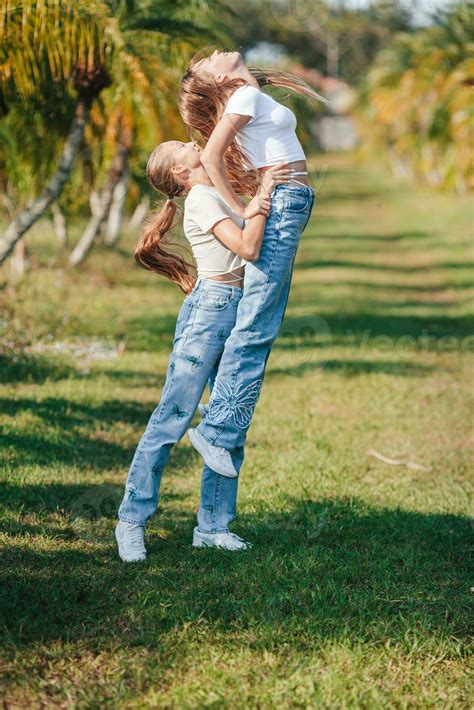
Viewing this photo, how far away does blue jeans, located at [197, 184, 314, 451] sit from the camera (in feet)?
11.0

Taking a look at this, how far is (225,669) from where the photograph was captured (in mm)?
2854

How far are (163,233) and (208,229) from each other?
426 mm

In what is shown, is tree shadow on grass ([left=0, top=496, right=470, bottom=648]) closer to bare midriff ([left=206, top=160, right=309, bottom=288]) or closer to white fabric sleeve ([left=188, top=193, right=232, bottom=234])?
bare midriff ([left=206, top=160, right=309, bottom=288])

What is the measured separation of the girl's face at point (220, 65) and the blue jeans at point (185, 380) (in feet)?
2.56

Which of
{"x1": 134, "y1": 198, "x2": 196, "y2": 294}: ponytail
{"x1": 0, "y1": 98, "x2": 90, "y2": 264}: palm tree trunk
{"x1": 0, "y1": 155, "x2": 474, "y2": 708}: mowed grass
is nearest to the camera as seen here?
{"x1": 0, "y1": 155, "x2": 474, "y2": 708}: mowed grass

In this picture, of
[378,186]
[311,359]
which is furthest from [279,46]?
[311,359]

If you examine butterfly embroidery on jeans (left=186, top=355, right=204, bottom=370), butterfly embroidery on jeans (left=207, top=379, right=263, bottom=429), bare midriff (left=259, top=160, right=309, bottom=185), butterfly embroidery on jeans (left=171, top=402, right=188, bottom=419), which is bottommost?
butterfly embroidery on jeans (left=171, top=402, right=188, bottom=419)

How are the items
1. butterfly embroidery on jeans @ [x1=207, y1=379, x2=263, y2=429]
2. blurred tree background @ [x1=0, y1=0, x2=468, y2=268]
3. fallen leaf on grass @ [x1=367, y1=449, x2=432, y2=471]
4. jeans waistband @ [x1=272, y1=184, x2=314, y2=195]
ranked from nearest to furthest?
jeans waistband @ [x1=272, y1=184, x2=314, y2=195]
butterfly embroidery on jeans @ [x1=207, y1=379, x2=263, y2=429]
fallen leaf on grass @ [x1=367, y1=449, x2=432, y2=471]
blurred tree background @ [x1=0, y1=0, x2=468, y2=268]

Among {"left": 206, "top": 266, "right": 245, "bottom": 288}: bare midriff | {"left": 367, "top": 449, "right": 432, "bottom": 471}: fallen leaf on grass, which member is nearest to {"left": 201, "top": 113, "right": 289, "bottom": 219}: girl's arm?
{"left": 206, "top": 266, "right": 245, "bottom": 288}: bare midriff

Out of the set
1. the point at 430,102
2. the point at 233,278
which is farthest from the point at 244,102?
the point at 430,102

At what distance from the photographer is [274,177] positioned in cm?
330

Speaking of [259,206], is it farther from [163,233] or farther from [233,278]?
[163,233]
